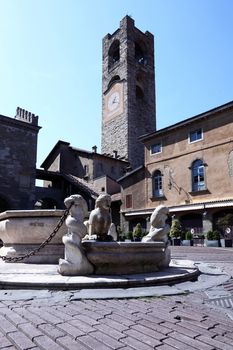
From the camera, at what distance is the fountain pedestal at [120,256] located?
4.96 metres

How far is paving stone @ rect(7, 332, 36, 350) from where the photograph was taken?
2.34m

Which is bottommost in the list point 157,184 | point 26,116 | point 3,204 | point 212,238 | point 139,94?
point 212,238

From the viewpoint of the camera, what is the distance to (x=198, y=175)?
24156mm

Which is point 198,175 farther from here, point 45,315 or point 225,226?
point 45,315

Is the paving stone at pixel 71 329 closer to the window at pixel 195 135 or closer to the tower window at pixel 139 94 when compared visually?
the window at pixel 195 135

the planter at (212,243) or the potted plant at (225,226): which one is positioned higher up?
the potted plant at (225,226)

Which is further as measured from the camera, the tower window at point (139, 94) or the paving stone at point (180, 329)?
the tower window at point (139, 94)

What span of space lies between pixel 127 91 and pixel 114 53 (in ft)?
34.9

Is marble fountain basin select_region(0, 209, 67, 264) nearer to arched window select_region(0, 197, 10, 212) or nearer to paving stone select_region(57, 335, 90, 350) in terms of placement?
paving stone select_region(57, 335, 90, 350)

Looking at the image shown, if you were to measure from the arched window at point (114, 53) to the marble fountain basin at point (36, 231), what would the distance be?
43.2 m

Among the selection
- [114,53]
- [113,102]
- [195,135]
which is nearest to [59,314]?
[195,135]

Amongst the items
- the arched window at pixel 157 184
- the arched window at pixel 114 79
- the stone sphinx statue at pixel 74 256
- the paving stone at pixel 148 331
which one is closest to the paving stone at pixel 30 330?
the paving stone at pixel 148 331

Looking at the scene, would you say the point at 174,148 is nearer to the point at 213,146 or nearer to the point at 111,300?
the point at 213,146

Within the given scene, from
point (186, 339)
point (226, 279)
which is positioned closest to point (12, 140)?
point (226, 279)
